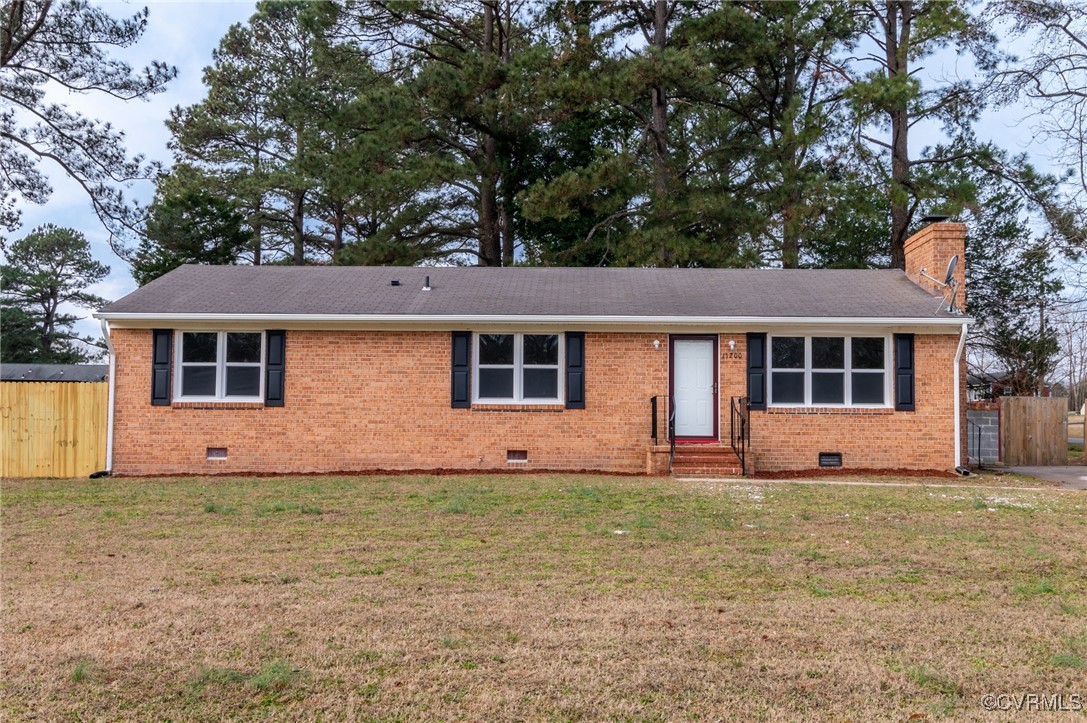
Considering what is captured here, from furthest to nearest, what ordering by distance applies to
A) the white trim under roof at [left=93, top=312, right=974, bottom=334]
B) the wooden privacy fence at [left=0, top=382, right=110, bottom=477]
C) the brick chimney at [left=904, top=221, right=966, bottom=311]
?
the brick chimney at [left=904, top=221, right=966, bottom=311] < the white trim under roof at [left=93, top=312, right=974, bottom=334] < the wooden privacy fence at [left=0, top=382, right=110, bottom=477]

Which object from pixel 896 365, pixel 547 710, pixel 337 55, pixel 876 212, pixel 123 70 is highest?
pixel 337 55

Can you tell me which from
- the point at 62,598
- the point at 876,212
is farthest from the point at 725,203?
the point at 62,598

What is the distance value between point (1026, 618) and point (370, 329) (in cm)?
1044

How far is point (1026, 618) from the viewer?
508 centimetres

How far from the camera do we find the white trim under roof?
13117mm

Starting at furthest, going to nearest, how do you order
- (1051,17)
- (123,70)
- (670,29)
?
(670,29) < (123,70) < (1051,17)

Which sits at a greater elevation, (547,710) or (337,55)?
(337,55)

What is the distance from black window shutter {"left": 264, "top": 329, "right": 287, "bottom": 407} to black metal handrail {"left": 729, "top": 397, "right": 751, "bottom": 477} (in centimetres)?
738

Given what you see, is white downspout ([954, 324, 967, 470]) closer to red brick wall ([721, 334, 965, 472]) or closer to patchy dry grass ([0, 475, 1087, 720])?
red brick wall ([721, 334, 965, 472])

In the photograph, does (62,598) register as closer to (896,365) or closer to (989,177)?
(896,365)

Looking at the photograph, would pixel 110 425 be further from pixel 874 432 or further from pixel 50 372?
pixel 50 372

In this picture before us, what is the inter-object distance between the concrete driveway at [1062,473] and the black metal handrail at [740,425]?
4595 millimetres

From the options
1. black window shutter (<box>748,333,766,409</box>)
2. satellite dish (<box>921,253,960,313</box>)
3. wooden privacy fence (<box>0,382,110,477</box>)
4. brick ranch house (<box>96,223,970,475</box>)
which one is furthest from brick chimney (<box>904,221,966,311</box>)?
wooden privacy fence (<box>0,382,110,477</box>)

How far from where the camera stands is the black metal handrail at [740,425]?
1323 cm
